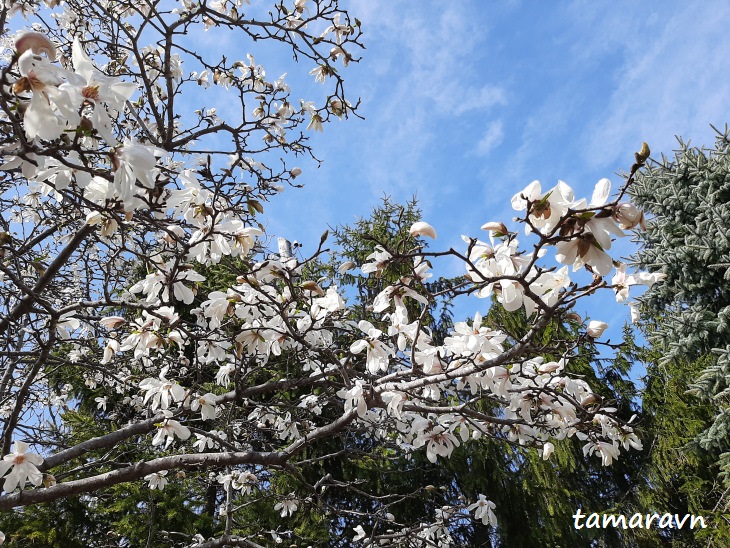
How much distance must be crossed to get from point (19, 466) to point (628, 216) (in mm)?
2275

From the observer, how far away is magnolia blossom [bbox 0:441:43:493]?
6.67 feet

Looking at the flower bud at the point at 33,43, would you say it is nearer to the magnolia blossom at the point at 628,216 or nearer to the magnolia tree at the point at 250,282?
the magnolia tree at the point at 250,282

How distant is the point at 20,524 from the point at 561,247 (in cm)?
Result: 525

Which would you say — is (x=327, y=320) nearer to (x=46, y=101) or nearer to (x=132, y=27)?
(x=46, y=101)

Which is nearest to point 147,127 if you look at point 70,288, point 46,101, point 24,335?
point 70,288

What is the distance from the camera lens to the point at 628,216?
1115 millimetres

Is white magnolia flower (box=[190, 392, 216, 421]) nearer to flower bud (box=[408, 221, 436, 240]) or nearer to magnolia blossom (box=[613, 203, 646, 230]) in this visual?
flower bud (box=[408, 221, 436, 240])

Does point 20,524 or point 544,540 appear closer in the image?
point 20,524

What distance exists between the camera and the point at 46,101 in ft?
3.78

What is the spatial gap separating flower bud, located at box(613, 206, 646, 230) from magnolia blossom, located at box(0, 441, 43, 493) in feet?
7.25

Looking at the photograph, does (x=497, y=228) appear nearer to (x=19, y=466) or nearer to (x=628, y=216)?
(x=628, y=216)

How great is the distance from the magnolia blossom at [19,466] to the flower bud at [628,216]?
2209 millimetres

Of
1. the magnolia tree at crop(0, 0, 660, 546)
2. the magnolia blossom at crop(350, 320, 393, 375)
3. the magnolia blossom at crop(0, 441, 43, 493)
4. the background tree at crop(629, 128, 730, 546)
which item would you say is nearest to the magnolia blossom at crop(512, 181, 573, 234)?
the magnolia tree at crop(0, 0, 660, 546)

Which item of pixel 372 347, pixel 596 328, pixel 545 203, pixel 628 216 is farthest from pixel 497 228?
pixel 372 347
